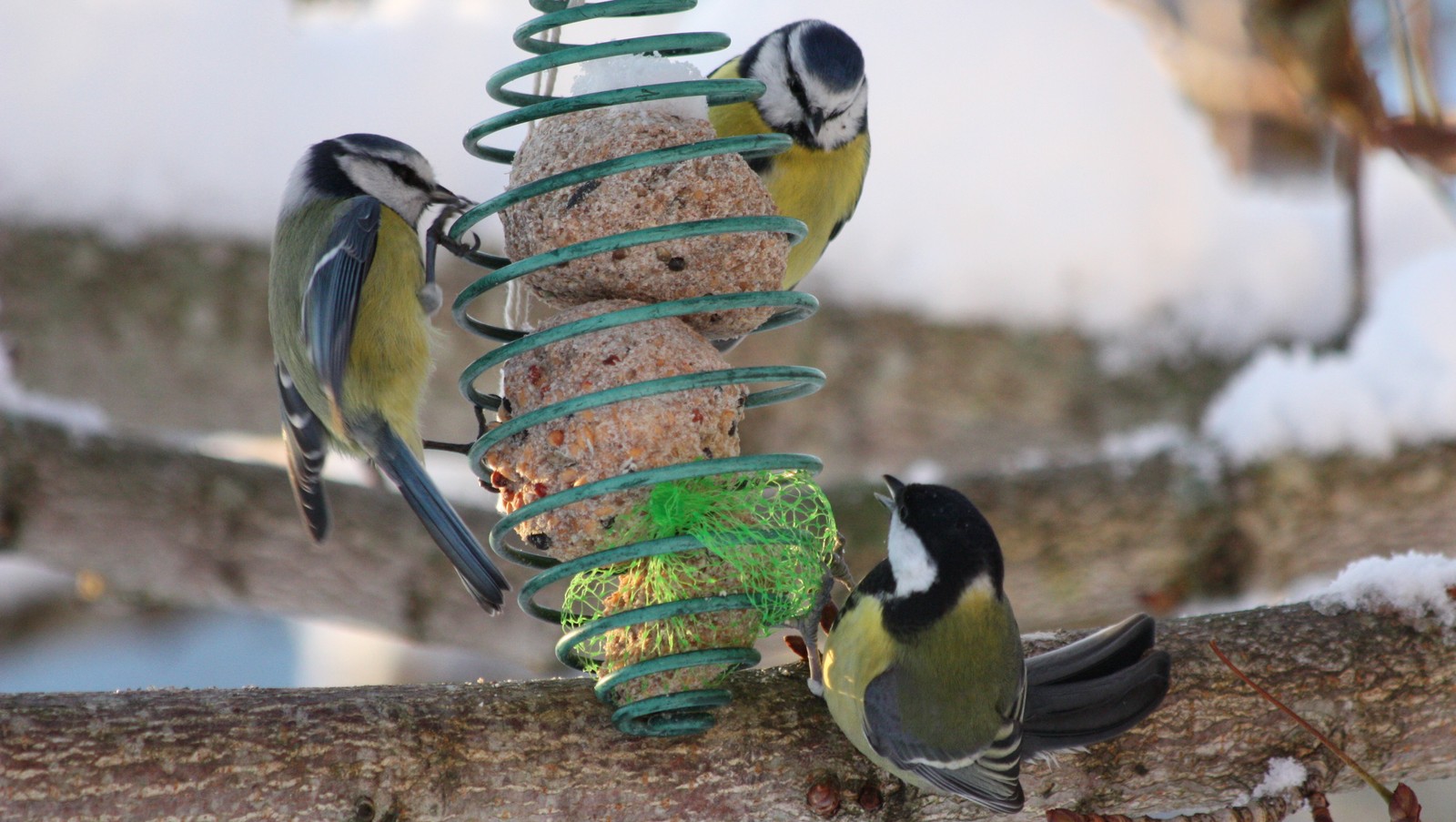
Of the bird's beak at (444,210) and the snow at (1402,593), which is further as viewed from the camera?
the bird's beak at (444,210)

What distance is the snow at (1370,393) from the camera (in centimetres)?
336

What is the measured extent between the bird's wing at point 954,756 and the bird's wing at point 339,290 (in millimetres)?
1069

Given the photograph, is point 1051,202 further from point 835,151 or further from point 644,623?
point 644,623

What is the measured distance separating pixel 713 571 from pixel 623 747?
265 mm

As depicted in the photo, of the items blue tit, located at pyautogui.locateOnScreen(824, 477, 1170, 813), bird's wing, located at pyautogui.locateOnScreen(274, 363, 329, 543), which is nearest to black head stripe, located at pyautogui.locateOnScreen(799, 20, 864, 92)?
blue tit, located at pyautogui.locateOnScreen(824, 477, 1170, 813)

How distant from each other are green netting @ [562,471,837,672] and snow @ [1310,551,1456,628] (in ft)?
2.90

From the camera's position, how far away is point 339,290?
2.32 meters

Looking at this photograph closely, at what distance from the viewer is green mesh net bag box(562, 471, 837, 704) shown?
1.64 metres

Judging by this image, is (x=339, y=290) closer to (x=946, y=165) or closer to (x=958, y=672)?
(x=958, y=672)

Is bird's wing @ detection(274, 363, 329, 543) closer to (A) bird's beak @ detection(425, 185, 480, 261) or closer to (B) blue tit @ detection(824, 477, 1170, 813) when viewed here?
(A) bird's beak @ detection(425, 185, 480, 261)

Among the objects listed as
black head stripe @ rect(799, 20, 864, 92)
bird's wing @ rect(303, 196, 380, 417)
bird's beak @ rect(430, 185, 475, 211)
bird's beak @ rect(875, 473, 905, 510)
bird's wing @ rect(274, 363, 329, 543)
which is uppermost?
black head stripe @ rect(799, 20, 864, 92)

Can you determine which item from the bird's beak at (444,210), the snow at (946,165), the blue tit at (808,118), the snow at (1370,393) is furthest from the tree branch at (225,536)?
the snow at (1370,393)

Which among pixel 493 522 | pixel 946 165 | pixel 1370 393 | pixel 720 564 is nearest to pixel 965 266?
pixel 946 165

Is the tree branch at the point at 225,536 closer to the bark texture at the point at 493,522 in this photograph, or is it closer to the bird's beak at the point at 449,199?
the bark texture at the point at 493,522
